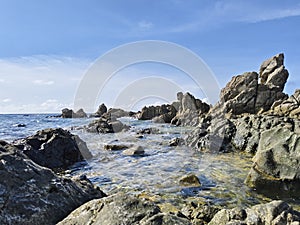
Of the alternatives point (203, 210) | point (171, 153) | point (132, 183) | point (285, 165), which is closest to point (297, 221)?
point (203, 210)

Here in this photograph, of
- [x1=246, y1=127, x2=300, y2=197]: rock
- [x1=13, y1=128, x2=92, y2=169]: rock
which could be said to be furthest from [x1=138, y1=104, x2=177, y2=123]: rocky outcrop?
[x1=246, y1=127, x2=300, y2=197]: rock

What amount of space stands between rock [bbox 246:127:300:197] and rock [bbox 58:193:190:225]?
250 inches

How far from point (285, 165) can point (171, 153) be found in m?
8.61

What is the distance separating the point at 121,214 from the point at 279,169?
7.52 m

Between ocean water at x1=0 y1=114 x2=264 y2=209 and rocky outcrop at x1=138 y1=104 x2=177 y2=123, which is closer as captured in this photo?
ocean water at x1=0 y1=114 x2=264 y2=209

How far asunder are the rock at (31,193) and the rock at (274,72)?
4661 cm

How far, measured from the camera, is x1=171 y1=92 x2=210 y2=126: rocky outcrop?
5711 centimetres

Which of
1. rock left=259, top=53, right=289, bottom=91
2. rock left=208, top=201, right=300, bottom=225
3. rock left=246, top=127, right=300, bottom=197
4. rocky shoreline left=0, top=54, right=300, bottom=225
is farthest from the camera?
rock left=259, top=53, right=289, bottom=91

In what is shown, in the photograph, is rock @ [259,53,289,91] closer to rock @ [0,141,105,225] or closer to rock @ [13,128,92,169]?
rock @ [13,128,92,169]

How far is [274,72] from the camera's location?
50.1 metres

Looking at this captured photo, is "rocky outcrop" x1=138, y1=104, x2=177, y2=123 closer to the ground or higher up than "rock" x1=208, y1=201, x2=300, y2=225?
higher up

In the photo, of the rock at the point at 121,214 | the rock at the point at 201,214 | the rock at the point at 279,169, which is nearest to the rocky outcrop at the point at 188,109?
the rock at the point at 279,169

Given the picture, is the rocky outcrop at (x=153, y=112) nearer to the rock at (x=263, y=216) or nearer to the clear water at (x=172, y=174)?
the clear water at (x=172, y=174)

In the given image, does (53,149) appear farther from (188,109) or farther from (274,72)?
(188,109)
